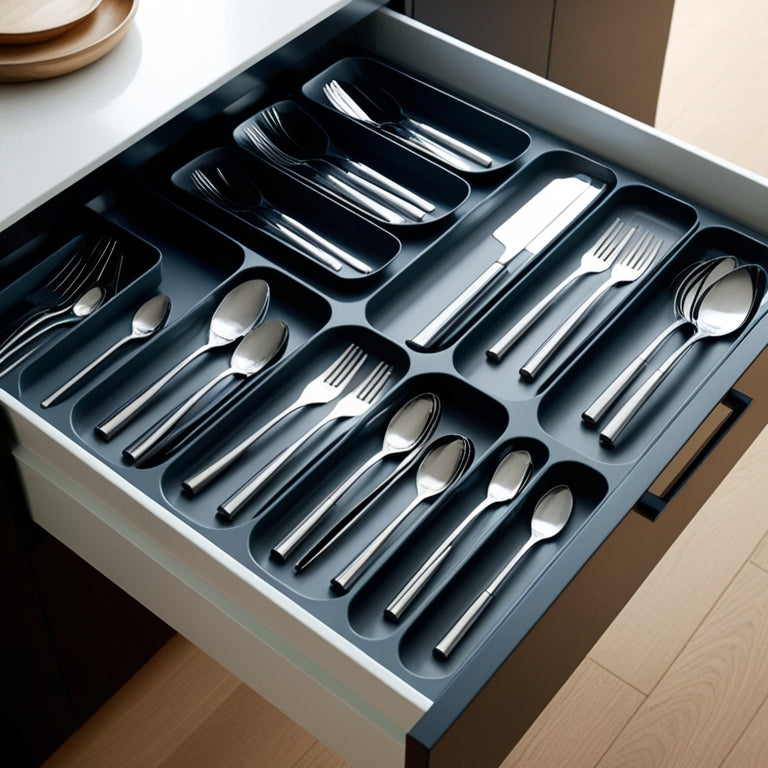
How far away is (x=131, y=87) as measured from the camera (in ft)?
3.81

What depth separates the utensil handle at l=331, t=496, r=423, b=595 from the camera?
36.4 inches

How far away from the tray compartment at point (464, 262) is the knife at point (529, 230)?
0.04 ft

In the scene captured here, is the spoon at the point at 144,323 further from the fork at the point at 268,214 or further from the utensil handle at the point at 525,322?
the utensil handle at the point at 525,322

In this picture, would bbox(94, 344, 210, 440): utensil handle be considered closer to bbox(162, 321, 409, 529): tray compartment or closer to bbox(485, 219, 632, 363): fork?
bbox(162, 321, 409, 529): tray compartment

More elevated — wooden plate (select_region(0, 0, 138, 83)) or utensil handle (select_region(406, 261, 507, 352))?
utensil handle (select_region(406, 261, 507, 352))

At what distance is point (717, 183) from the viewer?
48.0 inches

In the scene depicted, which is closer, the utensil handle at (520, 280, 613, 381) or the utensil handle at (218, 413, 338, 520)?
the utensil handle at (218, 413, 338, 520)

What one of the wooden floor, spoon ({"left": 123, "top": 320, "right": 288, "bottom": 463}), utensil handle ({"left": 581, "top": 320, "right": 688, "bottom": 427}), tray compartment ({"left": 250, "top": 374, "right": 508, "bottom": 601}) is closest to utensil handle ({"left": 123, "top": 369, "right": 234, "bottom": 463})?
spoon ({"left": 123, "top": 320, "right": 288, "bottom": 463})

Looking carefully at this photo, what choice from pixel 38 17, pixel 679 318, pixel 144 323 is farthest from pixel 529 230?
pixel 38 17

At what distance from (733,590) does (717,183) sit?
72 centimetres

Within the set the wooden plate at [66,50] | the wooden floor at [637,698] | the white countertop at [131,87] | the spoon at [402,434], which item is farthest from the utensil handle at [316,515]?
the wooden floor at [637,698]

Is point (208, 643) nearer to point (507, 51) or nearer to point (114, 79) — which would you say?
point (114, 79)

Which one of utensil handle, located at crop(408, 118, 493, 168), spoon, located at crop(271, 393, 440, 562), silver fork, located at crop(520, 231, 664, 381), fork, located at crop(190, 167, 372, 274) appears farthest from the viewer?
utensil handle, located at crop(408, 118, 493, 168)

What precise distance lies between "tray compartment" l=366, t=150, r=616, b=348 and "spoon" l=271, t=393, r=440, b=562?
0.08 m
